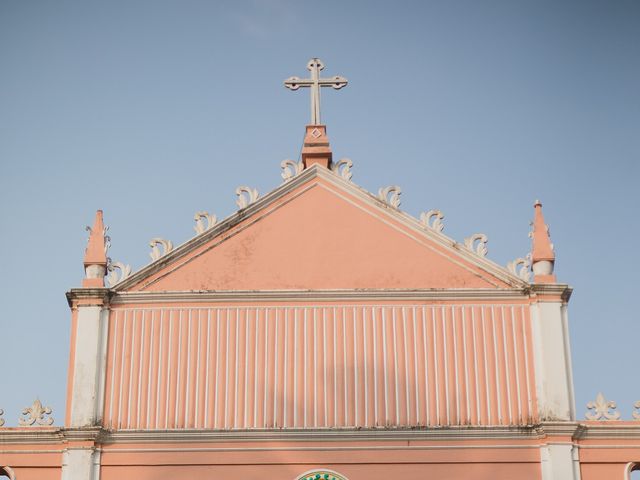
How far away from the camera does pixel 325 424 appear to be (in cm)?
1786

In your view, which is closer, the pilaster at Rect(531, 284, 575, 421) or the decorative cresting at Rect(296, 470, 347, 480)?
the decorative cresting at Rect(296, 470, 347, 480)

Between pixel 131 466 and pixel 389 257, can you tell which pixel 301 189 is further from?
pixel 131 466

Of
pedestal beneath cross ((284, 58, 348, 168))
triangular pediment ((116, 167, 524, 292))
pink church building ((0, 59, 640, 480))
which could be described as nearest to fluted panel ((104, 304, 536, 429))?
pink church building ((0, 59, 640, 480))

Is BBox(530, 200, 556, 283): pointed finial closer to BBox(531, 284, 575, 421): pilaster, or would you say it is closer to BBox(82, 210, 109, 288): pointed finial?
BBox(531, 284, 575, 421): pilaster

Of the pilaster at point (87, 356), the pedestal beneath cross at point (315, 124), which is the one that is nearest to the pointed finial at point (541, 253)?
the pedestal beneath cross at point (315, 124)

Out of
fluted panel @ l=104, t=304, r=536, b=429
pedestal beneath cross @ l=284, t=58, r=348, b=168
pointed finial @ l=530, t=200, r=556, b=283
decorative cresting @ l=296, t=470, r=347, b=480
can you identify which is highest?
pedestal beneath cross @ l=284, t=58, r=348, b=168

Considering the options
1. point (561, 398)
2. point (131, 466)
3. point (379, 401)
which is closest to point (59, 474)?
point (131, 466)

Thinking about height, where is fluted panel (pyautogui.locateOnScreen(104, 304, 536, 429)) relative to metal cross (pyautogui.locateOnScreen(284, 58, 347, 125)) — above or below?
below

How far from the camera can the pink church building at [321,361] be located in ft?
57.9

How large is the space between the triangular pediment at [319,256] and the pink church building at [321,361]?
0.02 meters

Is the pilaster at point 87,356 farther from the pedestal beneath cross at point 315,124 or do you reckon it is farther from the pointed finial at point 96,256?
the pedestal beneath cross at point 315,124

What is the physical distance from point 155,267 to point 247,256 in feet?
4.52

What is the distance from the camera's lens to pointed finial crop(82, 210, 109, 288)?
61.2 feet

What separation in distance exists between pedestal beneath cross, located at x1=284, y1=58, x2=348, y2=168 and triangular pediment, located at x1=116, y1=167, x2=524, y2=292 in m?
0.90
